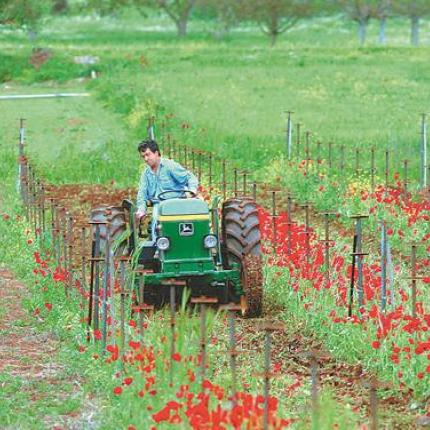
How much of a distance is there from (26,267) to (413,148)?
10961 mm

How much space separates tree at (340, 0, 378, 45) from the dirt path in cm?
5534

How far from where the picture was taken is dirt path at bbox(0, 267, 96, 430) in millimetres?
8469

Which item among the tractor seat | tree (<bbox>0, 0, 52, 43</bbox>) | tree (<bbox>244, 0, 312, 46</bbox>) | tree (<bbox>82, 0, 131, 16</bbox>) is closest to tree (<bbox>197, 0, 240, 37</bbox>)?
tree (<bbox>244, 0, 312, 46</bbox>)

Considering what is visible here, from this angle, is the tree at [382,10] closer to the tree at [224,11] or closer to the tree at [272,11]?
the tree at [272,11]

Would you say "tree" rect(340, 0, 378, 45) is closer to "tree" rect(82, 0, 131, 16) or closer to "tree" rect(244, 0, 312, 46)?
"tree" rect(244, 0, 312, 46)

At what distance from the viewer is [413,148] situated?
910 inches

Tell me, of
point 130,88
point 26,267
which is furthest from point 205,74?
point 26,267

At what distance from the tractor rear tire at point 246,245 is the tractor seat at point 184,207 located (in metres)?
0.54

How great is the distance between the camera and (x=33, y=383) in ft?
30.6

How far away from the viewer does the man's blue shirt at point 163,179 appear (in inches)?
489

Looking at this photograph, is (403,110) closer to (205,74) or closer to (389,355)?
(205,74)

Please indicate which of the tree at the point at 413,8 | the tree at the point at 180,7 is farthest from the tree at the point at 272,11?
the tree at the point at 413,8

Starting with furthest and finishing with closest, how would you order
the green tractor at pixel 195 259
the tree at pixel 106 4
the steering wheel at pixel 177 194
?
1. the tree at pixel 106 4
2. the steering wheel at pixel 177 194
3. the green tractor at pixel 195 259

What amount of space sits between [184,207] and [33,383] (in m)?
A: 2.98
